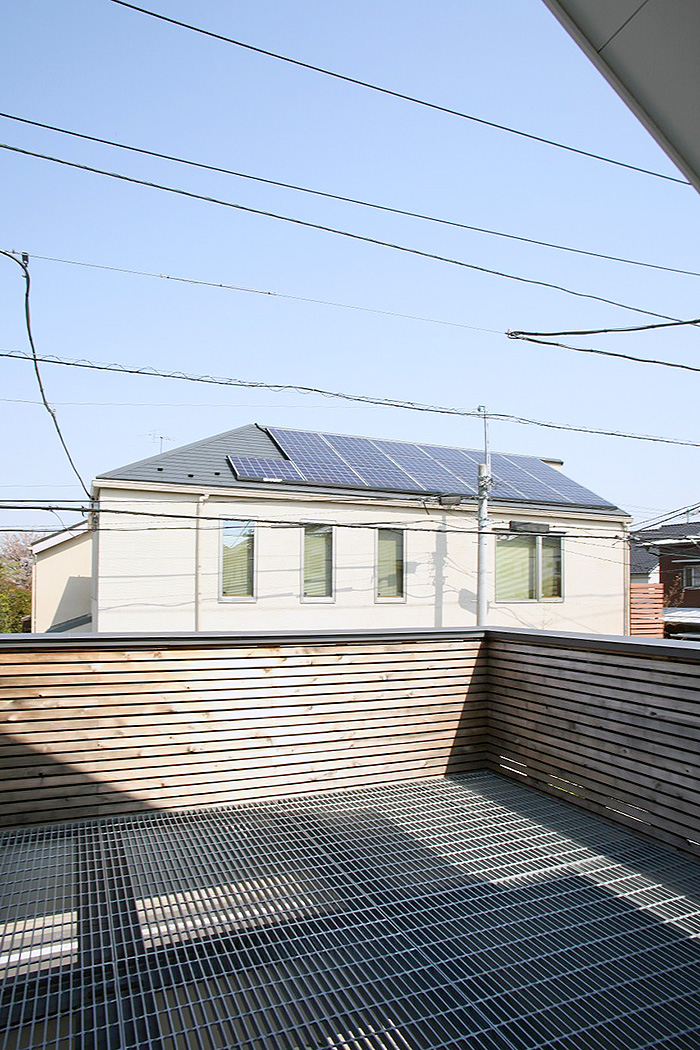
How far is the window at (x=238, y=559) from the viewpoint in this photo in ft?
26.9

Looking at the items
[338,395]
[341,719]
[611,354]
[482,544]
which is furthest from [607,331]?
[482,544]

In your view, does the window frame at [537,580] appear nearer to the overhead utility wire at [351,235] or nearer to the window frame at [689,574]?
the overhead utility wire at [351,235]

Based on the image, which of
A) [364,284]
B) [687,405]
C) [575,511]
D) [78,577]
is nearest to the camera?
[364,284]

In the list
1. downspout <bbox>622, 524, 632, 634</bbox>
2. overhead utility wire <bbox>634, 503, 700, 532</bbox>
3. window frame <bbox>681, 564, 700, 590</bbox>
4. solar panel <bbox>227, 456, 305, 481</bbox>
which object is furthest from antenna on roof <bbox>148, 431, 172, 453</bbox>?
window frame <bbox>681, 564, 700, 590</bbox>

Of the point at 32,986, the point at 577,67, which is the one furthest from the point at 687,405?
the point at 32,986

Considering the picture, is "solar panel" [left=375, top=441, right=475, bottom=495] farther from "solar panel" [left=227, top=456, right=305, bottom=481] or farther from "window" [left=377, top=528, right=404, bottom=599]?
"solar panel" [left=227, top=456, right=305, bottom=481]

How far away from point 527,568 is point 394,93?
7675 millimetres

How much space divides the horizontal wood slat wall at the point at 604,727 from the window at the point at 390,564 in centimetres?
470

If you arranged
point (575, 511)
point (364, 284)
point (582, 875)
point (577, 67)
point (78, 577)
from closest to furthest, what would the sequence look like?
point (582, 875) → point (577, 67) → point (364, 284) → point (575, 511) → point (78, 577)

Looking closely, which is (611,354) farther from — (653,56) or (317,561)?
(317,561)

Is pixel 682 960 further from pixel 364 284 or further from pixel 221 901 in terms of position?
pixel 364 284

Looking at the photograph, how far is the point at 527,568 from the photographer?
10.2 meters

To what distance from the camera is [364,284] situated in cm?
715

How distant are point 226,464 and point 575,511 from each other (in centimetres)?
542
